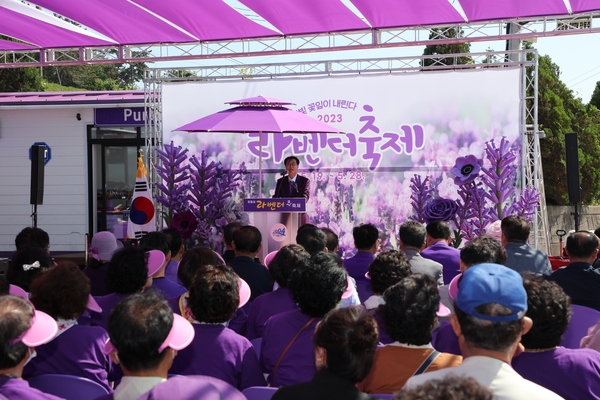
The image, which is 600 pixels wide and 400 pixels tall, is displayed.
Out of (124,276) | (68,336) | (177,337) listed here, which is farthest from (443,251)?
(177,337)

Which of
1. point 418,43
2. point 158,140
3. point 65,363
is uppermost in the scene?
point 418,43

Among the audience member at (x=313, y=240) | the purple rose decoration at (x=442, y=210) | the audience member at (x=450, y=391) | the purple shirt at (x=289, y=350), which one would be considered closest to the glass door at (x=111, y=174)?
the purple rose decoration at (x=442, y=210)

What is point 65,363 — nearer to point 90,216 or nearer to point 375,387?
point 375,387

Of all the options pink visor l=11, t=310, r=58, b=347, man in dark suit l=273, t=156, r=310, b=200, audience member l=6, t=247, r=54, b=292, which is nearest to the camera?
pink visor l=11, t=310, r=58, b=347

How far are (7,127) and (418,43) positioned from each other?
8197 mm

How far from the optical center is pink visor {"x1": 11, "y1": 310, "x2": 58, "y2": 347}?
239cm

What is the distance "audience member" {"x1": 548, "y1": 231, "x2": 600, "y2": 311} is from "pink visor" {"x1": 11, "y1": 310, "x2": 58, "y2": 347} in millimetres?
2922

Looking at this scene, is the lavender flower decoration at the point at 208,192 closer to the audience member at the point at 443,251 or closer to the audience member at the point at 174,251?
the audience member at the point at 174,251

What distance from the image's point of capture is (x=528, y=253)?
5121mm

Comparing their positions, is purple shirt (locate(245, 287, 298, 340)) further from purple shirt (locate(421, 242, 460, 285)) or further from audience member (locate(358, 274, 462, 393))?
purple shirt (locate(421, 242, 460, 285))

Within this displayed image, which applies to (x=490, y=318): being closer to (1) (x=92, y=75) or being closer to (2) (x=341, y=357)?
(2) (x=341, y=357)

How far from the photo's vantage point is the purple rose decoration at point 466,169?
8.27 m

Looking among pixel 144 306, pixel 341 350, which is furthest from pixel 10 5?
pixel 341 350

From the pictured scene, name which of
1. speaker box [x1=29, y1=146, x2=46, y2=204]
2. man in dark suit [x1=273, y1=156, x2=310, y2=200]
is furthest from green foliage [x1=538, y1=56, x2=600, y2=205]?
speaker box [x1=29, y1=146, x2=46, y2=204]
